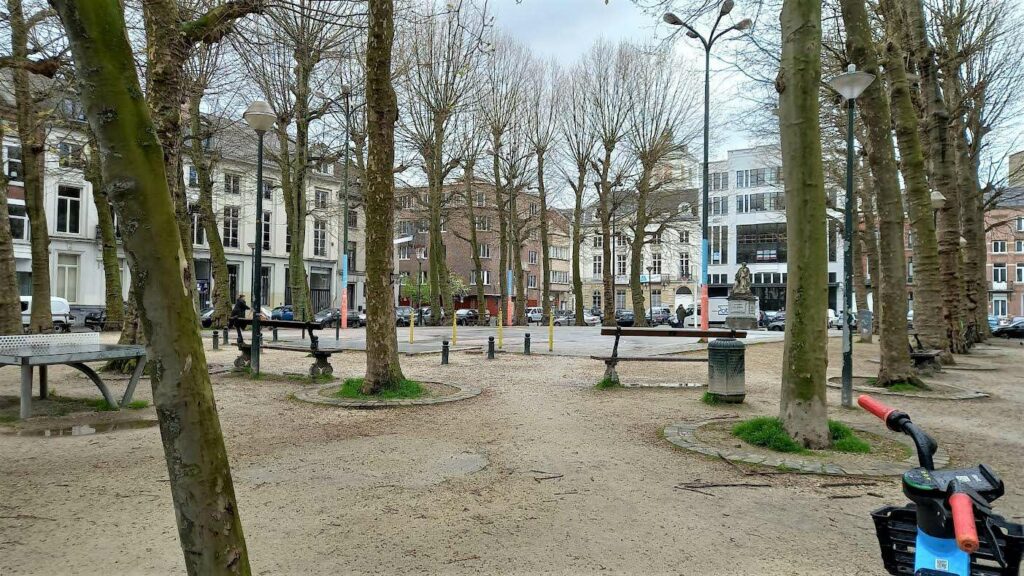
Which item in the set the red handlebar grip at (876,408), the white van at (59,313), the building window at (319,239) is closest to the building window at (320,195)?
the building window at (319,239)

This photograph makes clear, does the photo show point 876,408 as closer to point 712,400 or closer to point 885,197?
point 712,400

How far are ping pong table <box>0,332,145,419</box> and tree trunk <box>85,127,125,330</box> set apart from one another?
766 centimetres

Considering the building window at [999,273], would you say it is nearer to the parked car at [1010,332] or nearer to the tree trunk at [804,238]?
the parked car at [1010,332]

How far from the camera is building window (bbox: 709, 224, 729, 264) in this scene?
Result: 72375 mm

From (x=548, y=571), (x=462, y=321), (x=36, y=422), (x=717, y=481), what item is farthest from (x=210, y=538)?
(x=462, y=321)

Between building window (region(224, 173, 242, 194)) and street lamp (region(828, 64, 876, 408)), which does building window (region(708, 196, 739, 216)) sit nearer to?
building window (region(224, 173, 242, 194))

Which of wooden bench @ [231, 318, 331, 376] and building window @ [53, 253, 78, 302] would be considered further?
building window @ [53, 253, 78, 302]

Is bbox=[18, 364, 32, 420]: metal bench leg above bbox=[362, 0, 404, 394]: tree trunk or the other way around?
the other way around

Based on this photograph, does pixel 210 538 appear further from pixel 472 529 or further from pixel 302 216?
pixel 302 216

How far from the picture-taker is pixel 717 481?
202 inches

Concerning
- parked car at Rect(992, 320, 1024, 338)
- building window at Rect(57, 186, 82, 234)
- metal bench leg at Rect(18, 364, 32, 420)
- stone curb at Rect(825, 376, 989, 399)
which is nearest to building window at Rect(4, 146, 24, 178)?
building window at Rect(57, 186, 82, 234)

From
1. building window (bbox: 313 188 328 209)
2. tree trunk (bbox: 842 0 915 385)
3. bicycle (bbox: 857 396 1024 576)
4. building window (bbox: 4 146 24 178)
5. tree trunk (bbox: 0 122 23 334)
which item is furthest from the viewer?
building window (bbox: 313 188 328 209)

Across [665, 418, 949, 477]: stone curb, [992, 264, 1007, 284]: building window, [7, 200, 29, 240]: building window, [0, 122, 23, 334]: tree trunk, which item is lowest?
[665, 418, 949, 477]: stone curb

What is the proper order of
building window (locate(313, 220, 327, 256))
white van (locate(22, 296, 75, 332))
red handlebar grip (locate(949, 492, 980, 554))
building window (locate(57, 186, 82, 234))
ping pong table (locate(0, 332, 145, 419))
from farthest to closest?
building window (locate(313, 220, 327, 256)) → building window (locate(57, 186, 82, 234)) → white van (locate(22, 296, 75, 332)) → ping pong table (locate(0, 332, 145, 419)) → red handlebar grip (locate(949, 492, 980, 554))
